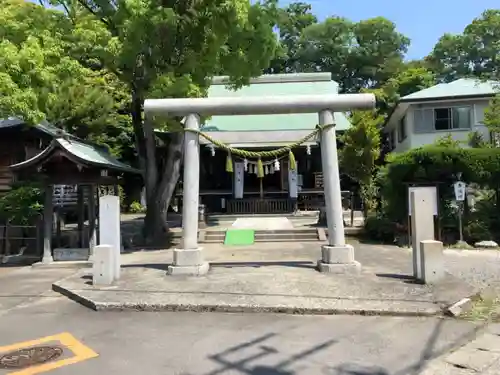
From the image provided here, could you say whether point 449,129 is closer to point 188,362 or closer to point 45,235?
point 45,235

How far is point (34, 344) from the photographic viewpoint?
17.8 feet

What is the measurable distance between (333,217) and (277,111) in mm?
2650

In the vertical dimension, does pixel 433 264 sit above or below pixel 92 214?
below

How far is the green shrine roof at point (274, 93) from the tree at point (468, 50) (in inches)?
677

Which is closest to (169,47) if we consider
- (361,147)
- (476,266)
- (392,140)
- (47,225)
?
(47,225)

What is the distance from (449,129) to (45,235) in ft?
67.0

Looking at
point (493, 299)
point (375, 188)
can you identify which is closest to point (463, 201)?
point (375, 188)

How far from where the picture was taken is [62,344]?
5410 mm

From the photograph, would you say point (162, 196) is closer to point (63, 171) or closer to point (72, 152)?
point (63, 171)

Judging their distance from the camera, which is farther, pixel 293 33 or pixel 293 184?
pixel 293 33

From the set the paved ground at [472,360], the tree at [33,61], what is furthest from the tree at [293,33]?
the paved ground at [472,360]

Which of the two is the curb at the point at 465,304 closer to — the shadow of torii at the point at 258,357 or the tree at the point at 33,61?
the shadow of torii at the point at 258,357

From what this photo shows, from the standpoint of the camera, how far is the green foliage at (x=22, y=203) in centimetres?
1246

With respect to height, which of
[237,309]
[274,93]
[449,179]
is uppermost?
[274,93]
